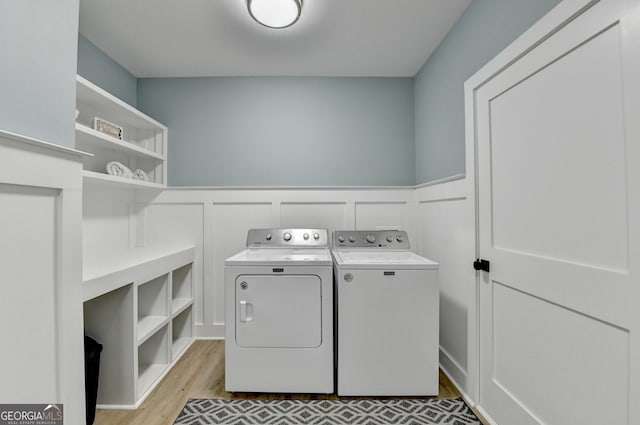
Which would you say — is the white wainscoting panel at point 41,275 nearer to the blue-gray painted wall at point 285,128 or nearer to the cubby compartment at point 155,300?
the cubby compartment at point 155,300

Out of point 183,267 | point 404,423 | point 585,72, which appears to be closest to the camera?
point 585,72

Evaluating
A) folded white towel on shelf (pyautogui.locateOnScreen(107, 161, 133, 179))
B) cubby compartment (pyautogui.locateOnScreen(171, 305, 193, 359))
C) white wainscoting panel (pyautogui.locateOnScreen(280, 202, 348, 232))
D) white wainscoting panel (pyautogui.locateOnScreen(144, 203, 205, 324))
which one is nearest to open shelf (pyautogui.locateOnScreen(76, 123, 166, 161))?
folded white towel on shelf (pyautogui.locateOnScreen(107, 161, 133, 179))

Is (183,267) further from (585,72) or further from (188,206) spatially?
(585,72)

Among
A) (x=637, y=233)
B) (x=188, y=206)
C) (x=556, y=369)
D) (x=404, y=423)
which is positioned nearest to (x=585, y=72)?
(x=637, y=233)

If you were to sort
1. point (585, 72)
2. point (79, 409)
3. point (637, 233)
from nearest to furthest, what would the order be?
point (637, 233)
point (585, 72)
point (79, 409)

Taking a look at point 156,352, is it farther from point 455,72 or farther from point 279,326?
point 455,72

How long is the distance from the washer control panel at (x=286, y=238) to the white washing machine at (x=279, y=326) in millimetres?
594

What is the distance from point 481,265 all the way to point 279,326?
1226 mm

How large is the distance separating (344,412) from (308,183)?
1780 millimetres

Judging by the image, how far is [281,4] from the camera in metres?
1.67

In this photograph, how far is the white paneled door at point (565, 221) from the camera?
2.94 feet

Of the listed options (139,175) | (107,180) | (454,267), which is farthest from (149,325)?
(454,267)

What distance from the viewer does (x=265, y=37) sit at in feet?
6.81

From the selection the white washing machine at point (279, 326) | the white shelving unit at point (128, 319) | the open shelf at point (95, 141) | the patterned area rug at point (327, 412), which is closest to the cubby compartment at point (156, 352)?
the white shelving unit at point (128, 319)
